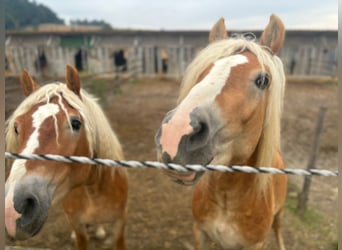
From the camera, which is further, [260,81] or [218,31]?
[218,31]

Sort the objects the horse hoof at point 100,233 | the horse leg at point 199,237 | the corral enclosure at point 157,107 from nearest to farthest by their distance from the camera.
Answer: the horse leg at point 199,237 → the horse hoof at point 100,233 → the corral enclosure at point 157,107

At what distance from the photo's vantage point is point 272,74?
1.84 meters

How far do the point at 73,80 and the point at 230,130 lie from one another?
4.41 ft

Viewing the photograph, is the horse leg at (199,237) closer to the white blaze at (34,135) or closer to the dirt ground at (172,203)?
the dirt ground at (172,203)

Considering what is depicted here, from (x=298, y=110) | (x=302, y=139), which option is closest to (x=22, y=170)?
(x=302, y=139)

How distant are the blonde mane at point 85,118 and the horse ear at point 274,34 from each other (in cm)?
144

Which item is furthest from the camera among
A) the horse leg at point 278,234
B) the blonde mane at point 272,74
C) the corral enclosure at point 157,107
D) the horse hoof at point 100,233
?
the corral enclosure at point 157,107

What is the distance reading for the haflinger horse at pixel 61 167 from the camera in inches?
64.1

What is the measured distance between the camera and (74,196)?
268 centimetres

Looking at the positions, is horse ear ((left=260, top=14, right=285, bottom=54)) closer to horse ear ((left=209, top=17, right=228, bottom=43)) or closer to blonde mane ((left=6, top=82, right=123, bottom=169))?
horse ear ((left=209, top=17, right=228, bottom=43))

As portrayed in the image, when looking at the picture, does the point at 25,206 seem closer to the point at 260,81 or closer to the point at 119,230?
the point at 119,230

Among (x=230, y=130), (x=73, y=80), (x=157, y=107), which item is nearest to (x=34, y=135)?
(x=73, y=80)

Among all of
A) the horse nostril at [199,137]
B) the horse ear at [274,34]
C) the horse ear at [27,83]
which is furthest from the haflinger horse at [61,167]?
the horse ear at [274,34]

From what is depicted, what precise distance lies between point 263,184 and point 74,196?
5.65 ft
